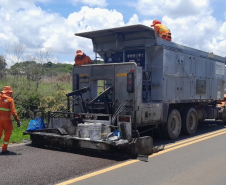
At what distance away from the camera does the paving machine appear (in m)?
7.60

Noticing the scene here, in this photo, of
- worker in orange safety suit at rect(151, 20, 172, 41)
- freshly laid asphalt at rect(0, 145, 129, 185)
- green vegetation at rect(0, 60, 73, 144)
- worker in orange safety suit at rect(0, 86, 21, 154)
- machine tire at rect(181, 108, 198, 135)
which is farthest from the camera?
green vegetation at rect(0, 60, 73, 144)

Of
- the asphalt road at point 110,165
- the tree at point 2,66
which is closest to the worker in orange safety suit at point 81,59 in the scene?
the asphalt road at point 110,165

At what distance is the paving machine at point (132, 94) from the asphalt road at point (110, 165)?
41 cm

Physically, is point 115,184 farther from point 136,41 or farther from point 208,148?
point 136,41

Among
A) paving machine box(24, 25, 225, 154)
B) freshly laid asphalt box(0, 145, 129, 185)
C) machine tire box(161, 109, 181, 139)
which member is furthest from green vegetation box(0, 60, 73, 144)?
machine tire box(161, 109, 181, 139)

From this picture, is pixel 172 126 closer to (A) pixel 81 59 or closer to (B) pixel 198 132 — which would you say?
(B) pixel 198 132

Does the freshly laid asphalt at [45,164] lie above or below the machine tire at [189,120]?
below

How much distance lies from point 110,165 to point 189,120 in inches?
207

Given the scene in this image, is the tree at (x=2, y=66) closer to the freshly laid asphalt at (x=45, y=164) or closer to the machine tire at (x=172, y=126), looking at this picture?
the freshly laid asphalt at (x=45, y=164)

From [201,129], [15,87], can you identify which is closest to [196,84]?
[201,129]

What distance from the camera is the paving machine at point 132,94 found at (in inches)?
299

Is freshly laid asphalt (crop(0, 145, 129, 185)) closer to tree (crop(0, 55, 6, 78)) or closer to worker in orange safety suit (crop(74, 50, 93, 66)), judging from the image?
worker in orange safety suit (crop(74, 50, 93, 66))

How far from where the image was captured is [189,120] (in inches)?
Result: 434

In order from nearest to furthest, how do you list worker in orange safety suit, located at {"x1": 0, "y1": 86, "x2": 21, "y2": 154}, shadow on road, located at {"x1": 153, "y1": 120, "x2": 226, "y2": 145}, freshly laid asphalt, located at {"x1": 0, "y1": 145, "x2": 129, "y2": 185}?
freshly laid asphalt, located at {"x1": 0, "y1": 145, "x2": 129, "y2": 185} < worker in orange safety suit, located at {"x1": 0, "y1": 86, "x2": 21, "y2": 154} < shadow on road, located at {"x1": 153, "y1": 120, "x2": 226, "y2": 145}
